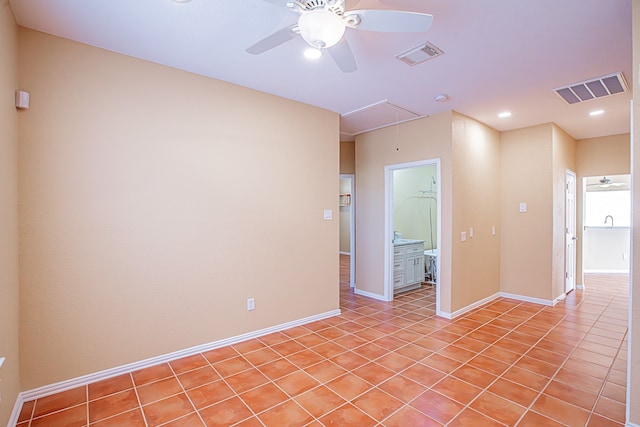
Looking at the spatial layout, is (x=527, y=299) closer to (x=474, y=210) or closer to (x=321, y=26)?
(x=474, y=210)

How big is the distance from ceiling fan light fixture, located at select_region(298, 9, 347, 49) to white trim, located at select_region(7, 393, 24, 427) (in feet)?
9.47

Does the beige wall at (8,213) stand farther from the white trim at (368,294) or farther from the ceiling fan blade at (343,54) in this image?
the white trim at (368,294)

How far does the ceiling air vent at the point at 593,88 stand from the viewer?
2950mm

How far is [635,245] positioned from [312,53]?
2.51 m

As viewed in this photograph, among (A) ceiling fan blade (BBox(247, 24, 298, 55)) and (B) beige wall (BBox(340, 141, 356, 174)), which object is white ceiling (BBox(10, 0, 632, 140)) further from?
(B) beige wall (BBox(340, 141, 356, 174))

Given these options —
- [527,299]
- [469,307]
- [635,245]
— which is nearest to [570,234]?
[527,299]

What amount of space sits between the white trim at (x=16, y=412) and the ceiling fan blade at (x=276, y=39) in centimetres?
276

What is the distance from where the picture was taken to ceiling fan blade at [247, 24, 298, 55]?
70.1 inches

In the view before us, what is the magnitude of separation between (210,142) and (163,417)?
225cm

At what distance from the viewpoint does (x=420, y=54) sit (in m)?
2.52

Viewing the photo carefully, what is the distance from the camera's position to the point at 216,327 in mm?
3033

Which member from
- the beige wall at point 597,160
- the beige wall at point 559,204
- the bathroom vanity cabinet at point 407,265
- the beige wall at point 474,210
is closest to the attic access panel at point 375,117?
the beige wall at point 474,210

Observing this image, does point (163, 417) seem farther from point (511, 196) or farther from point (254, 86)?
point (511, 196)

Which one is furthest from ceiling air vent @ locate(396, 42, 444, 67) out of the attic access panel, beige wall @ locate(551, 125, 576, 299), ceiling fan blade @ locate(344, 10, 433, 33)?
beige wall @ locate(551, 125, 576, 299)
